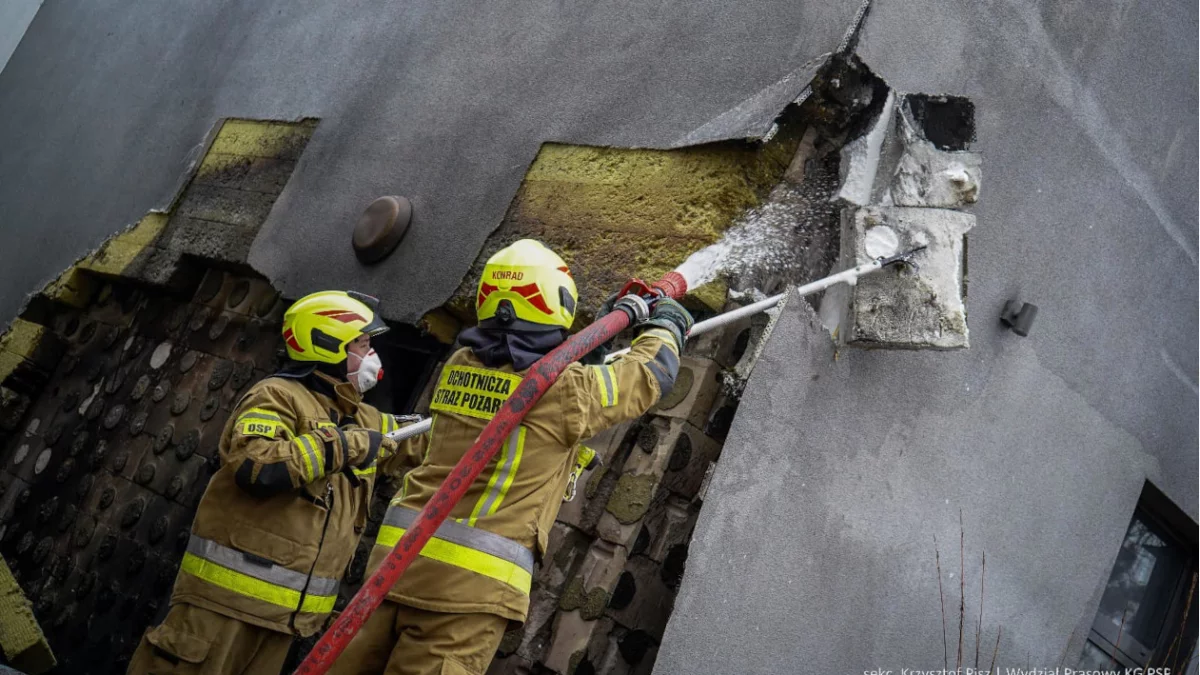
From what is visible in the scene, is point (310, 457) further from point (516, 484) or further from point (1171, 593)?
point (1171, 593)

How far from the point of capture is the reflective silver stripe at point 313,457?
11.6 ft

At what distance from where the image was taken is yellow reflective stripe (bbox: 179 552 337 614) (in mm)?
3715

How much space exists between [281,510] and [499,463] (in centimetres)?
119

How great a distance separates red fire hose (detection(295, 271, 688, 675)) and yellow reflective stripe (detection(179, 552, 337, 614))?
112cm

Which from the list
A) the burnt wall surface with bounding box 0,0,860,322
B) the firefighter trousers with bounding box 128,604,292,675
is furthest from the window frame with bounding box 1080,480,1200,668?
the firefighter trousers with bounding box 128,604,292,675

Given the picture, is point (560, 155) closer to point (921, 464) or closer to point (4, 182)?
point (921, 464)

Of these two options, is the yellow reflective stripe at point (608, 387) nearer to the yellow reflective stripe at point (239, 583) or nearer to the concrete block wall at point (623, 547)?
the concrete block wall at point (623, 547)

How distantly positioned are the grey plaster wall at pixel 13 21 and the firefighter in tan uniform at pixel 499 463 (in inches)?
332

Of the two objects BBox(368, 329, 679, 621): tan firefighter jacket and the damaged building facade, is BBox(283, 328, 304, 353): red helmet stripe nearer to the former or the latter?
the damaged building facade

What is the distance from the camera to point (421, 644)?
301 cm

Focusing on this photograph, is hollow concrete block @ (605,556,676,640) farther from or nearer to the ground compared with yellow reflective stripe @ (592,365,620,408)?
nearer to the ground

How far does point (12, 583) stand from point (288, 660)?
1275 mm

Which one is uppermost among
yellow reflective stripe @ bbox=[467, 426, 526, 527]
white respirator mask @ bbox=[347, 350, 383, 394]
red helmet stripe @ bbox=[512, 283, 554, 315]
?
red helmet stripe @ bbox=[512, 283, 554, 315]

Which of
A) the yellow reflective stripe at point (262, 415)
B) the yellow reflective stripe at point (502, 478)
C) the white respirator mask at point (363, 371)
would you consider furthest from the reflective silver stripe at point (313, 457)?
the yellow reflective stripe at point (502, 478)
